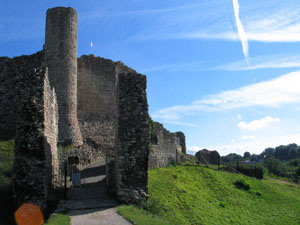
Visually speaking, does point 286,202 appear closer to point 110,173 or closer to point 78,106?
point 110,173

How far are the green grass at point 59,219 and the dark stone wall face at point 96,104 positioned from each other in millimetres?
13107

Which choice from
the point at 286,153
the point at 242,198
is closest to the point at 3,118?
the point at 242,198

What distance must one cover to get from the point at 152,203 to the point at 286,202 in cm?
1073

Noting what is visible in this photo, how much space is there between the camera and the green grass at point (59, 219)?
9.86 m

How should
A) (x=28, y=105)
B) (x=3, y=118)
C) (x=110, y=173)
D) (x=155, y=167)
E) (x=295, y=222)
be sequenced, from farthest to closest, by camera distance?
(x=3, y=118) < (x=155, y=167) < (x=295, y=222) < (x=110, y=173) < (x=28, y=105)

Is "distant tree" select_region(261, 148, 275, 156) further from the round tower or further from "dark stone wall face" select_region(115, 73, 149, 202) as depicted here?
"dark stone wall face" select_region(115, 73, 149, 202)

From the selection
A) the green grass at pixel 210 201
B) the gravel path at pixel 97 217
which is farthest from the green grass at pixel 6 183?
the green grass at pixel 210 201

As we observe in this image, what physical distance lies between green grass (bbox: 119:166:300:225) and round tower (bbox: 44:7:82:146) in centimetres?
796

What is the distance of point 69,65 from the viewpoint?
23.3 meters

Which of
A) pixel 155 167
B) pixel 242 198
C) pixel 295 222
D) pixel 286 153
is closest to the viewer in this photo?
pixel 295 222

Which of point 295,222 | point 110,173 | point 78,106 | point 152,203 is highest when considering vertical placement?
point 78,106

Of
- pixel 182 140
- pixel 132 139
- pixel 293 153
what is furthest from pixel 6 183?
pixel 293 153

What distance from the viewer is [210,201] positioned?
659 inches

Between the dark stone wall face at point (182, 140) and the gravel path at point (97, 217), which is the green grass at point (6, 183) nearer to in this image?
the gravel path at point (97, 217)
